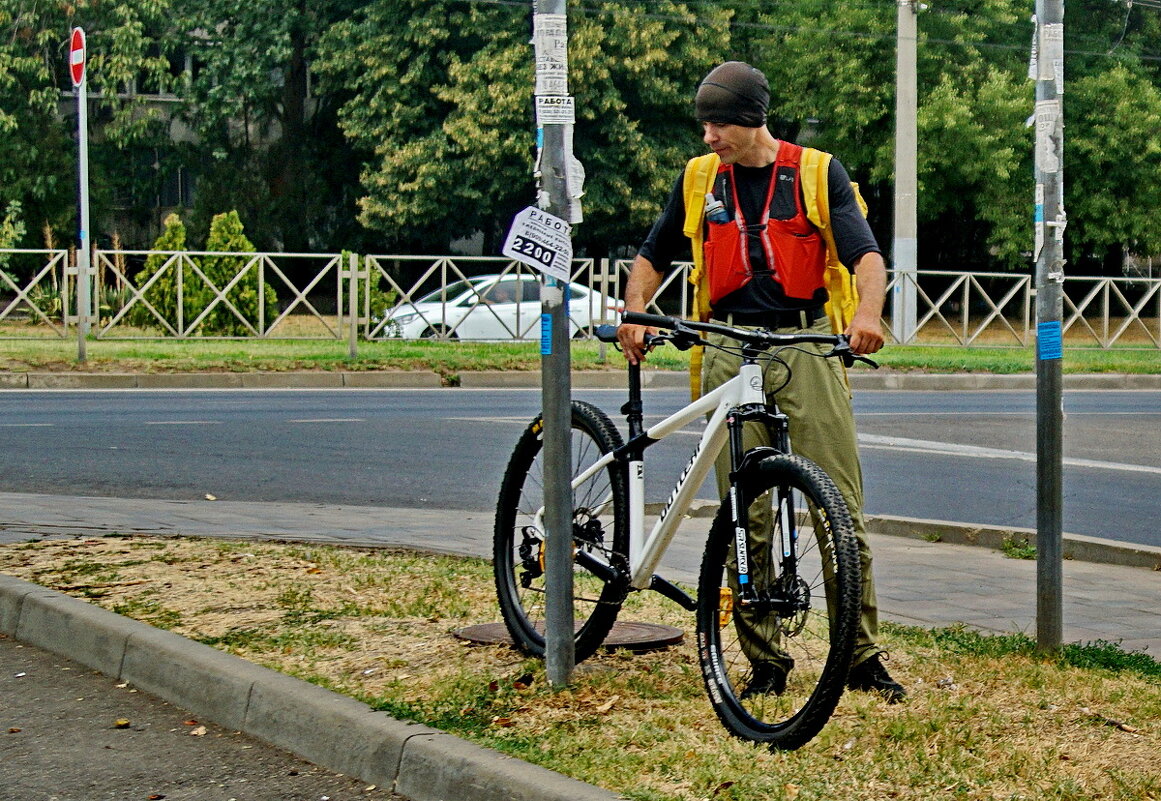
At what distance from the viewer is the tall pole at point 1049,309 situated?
579cm

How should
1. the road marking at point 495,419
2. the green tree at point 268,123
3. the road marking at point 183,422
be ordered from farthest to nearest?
the green tree at point 268,123 < the road marking at point 495,419 < the road marking at point 183,422

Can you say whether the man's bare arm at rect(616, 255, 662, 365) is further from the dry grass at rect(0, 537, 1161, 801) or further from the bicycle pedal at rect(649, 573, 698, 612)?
the dry grass at rect(0, 537, 1161, 801)

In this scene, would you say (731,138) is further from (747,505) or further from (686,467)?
(747,505)

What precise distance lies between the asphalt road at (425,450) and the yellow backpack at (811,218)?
4791 mm

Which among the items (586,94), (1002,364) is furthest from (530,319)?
(586,94)

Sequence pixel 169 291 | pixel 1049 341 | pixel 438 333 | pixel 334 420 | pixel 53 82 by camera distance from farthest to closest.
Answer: pixel 53 82 < pixel 438 333 < pixel 169 291 < pixel 334 420 < pixel 1049 341

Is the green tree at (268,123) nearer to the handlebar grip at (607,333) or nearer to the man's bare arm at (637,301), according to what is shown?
the man's bare arm at (637,301)

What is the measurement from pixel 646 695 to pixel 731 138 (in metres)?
1.68

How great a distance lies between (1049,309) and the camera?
231 inches

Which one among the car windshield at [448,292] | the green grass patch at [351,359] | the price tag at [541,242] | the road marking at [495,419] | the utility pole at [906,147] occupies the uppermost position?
the utility pole at [906,147]

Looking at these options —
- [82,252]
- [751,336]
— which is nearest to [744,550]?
[751,336]

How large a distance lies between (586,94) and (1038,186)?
31960 mm

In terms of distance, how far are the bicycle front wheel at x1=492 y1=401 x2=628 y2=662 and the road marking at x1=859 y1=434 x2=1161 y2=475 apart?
7.96 meters

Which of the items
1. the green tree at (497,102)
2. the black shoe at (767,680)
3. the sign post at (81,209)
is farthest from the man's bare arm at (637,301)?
the green tree at (497,102)
